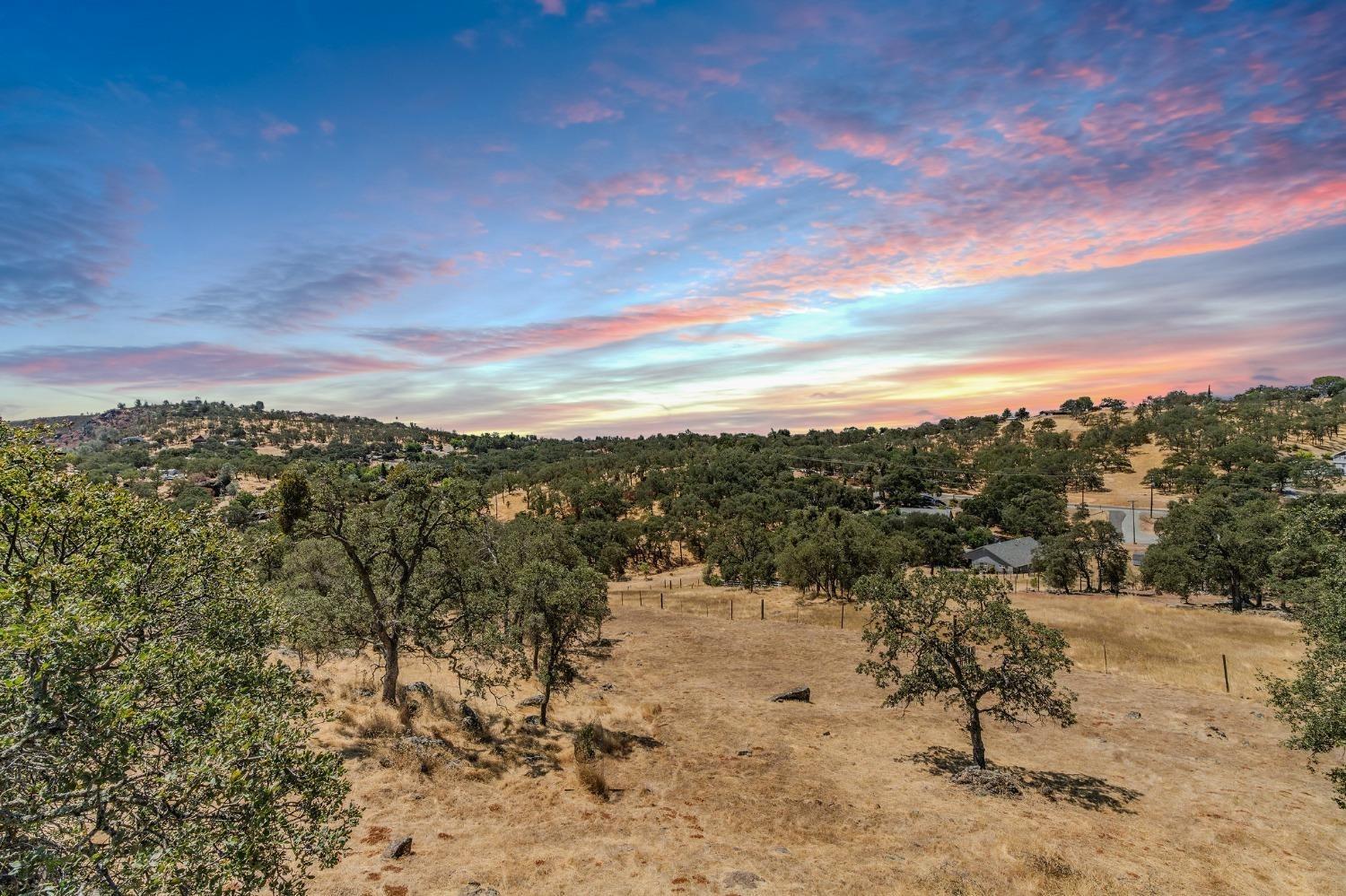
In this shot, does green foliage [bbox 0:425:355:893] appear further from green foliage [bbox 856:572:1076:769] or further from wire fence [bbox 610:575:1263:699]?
wire fence [bbox 610:575:1263:699]

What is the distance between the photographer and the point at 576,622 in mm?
27109

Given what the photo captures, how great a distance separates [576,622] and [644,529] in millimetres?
69162

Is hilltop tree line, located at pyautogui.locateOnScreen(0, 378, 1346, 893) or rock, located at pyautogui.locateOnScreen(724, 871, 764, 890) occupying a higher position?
hilltop tree line, located at pyautogui.locateOnScreen(0, 378, 1346, 893)

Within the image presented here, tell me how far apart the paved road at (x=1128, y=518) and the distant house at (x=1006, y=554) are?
570 inches

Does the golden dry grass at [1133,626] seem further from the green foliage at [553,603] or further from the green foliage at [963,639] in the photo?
the green foliage at [553,603]

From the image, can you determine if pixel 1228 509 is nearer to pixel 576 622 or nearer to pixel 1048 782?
pixel 1048 782

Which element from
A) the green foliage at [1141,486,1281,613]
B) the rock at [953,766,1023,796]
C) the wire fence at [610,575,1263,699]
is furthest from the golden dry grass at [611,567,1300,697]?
the rock at [953,766,1023,796]

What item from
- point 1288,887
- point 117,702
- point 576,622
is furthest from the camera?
point 576,622

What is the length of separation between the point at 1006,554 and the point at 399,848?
106m

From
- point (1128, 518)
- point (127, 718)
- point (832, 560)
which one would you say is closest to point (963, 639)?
point (127, 718)

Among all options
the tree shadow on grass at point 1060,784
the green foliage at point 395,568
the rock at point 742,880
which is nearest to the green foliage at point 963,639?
the tree shadow on grass at point 1060,784

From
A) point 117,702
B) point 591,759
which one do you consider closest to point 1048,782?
point 591,759

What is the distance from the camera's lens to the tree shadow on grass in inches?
844

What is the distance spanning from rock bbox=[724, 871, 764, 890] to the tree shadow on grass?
11.7m
